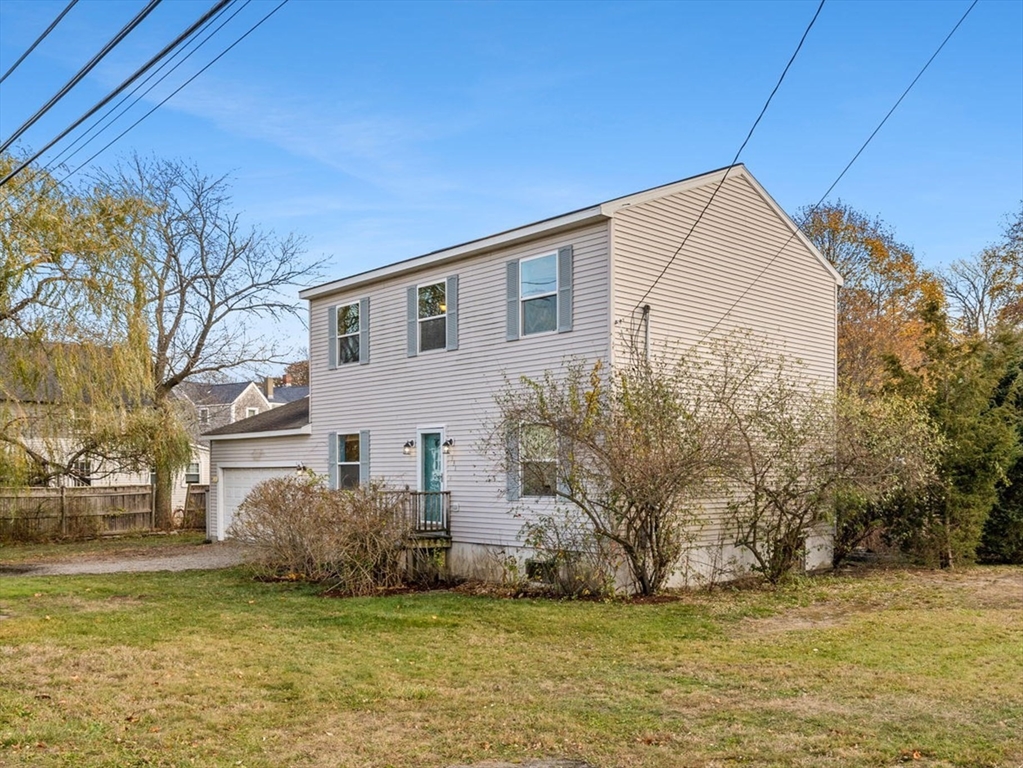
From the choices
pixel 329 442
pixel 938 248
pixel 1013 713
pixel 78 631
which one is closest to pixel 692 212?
pixel 329 442

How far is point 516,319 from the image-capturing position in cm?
1370

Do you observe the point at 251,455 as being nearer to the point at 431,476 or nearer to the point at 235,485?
the point at 235,485

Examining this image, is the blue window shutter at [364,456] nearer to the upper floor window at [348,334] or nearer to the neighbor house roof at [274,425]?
the upper floor window at [348,334]

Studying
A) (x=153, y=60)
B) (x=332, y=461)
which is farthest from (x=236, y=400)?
(x=153, y=60)

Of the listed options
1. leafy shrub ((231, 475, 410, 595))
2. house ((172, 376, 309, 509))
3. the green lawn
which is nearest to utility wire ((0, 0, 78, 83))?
the green lawn

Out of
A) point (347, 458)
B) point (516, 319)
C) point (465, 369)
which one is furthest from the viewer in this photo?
point (347, 458)

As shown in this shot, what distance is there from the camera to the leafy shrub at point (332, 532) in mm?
12258

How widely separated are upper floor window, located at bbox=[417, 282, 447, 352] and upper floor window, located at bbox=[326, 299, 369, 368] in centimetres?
154

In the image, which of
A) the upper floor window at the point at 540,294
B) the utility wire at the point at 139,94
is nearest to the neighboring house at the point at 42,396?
the utility wire at the point at 139,94

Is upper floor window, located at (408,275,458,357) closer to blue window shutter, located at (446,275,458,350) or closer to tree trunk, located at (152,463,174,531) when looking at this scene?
blue window shutter, located at (446,275,458,350)

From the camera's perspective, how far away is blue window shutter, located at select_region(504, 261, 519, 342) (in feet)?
45.0

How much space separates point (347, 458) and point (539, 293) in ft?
18.6

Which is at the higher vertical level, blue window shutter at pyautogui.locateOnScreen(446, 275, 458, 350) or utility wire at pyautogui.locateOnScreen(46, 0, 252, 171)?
utility wire at pyautogui.locateOnScreen(46, 0, 252, 171)

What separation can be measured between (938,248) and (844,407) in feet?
59.7
